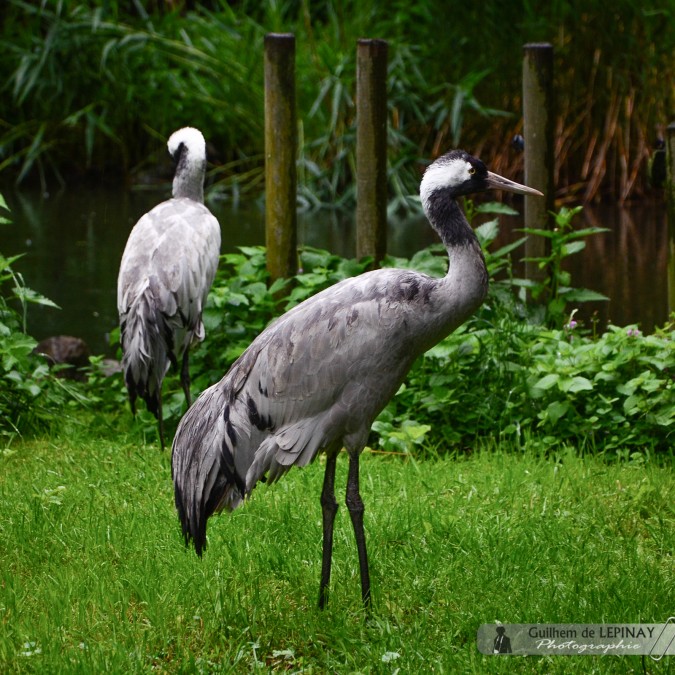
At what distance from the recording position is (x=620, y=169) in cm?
991

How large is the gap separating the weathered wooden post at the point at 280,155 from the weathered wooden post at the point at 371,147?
0.33 meters

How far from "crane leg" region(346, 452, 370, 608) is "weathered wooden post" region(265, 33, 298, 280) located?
88.9 inches

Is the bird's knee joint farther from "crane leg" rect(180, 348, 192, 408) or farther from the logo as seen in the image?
"crane leg" rect(180, 348, 192, 408)

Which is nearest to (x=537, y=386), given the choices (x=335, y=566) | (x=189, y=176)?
(x=335, y=566)

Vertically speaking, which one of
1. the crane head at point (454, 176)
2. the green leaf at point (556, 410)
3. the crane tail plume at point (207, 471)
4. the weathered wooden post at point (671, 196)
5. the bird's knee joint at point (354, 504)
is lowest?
the green leaf at point (556, 410)

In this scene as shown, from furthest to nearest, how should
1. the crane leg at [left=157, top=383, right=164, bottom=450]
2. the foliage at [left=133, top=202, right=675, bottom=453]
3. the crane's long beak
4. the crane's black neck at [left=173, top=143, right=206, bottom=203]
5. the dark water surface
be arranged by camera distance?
1. the dark water surface
2. the crane's black neck at [left=173, top=143, right=206, bottom=203]
3. the crane leg at [left=157, top=383, right=164, bottom=450]
4. the foliage at [left=133, top=202, right=675, bottom=453]
5. the crane's long beak

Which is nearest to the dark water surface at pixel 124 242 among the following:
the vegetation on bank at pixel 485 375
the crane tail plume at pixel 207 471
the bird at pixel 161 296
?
the vegetation on bank at pixel 485 375

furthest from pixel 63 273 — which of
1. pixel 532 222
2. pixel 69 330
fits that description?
pixel 532 222

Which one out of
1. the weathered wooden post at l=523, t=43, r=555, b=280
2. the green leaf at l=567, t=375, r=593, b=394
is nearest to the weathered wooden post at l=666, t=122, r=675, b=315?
the weathered wooden post at l=523, t=43, r=555, b=280

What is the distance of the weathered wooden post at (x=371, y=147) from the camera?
5.65 metres

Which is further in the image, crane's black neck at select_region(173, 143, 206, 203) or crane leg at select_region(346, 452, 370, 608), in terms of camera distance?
crane's black neck at select_region(173, 143, 206, 203)

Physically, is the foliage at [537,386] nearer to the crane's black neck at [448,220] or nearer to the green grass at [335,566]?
the green grass at [335,566]

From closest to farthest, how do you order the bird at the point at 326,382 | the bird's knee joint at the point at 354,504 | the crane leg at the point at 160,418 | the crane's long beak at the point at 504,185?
the bird at the point at 326,382, the bird's knee joint at the point at 354,504, the crane's long beak at the point at 504,185, the crane leg at the point at 160,418

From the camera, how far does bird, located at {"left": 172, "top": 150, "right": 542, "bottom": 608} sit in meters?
3.46
